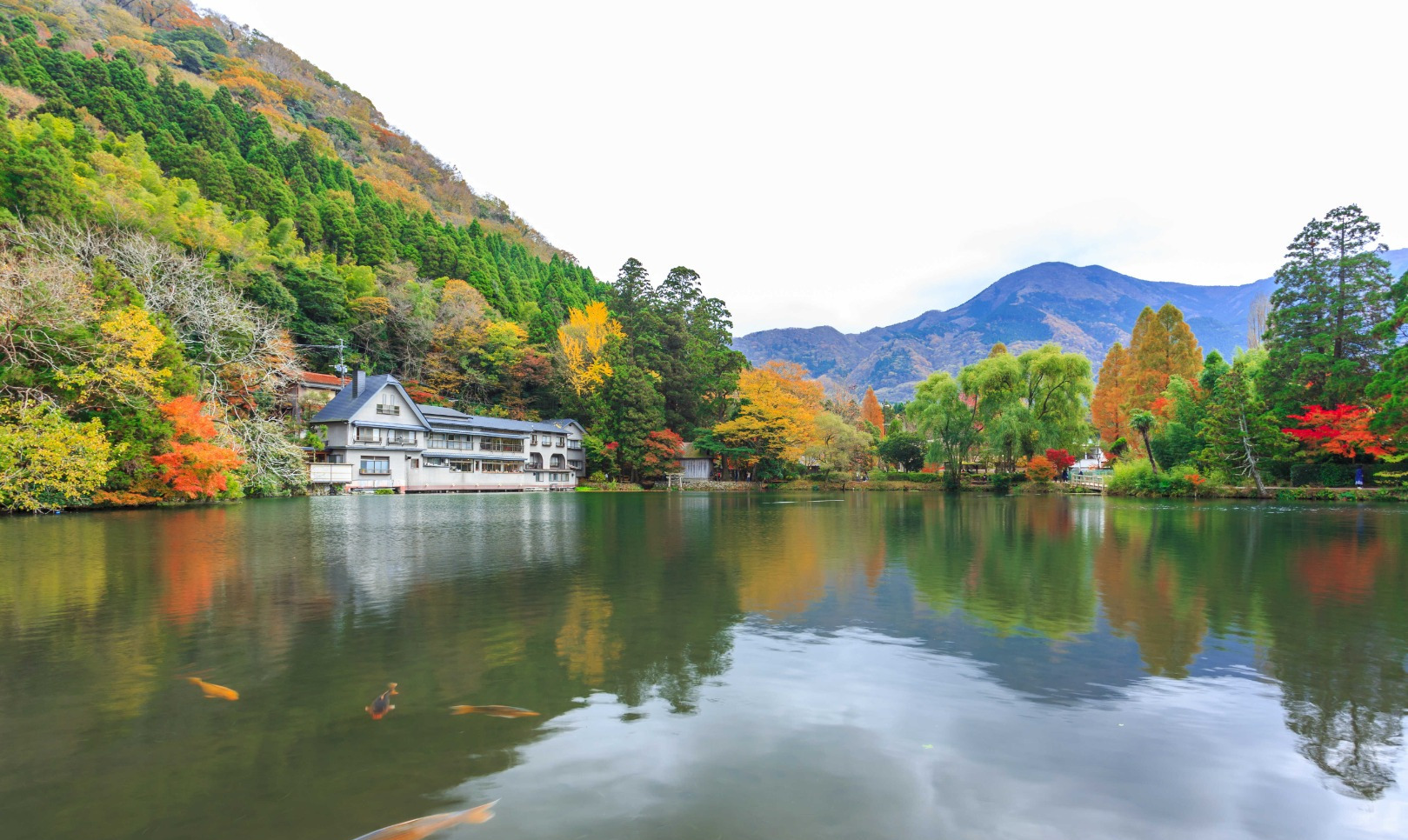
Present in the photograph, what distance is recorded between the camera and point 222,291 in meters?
32.8

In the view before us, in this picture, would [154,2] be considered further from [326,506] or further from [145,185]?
[326,506]

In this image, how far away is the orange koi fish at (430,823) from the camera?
3.25 m

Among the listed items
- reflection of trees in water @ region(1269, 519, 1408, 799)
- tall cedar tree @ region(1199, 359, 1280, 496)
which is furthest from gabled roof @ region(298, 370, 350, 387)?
tall cedar tree @ region(1199, 359, 1280, 496)

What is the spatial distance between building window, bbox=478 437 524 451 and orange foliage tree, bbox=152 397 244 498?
70.1 ft

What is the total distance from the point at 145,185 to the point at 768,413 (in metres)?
42.0

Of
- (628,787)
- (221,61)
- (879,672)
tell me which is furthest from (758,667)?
(221,61)

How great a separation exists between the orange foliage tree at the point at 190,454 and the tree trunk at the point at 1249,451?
4333 cm

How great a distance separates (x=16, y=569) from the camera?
1036 centimetres

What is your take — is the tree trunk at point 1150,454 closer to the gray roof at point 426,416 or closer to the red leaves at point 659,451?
the red leaves at point 659,451

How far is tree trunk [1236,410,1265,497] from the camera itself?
3038 centimetres

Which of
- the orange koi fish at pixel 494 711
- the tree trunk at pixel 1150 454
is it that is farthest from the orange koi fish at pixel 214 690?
the tree trunk at pixel 1150 454

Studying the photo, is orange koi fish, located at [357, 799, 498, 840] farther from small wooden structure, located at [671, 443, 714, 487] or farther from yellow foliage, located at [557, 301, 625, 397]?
yellow foliage, located at [557, 301, 625, 397]

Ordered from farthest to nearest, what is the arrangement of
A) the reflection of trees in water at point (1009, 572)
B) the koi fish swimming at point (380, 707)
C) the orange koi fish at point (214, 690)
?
the reflection of trees in water at point (1009, 572), the orange koi fish at point (214, 690), the koi fish swimming at point (380, 707)

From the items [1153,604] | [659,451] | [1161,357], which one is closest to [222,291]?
[659,451]
